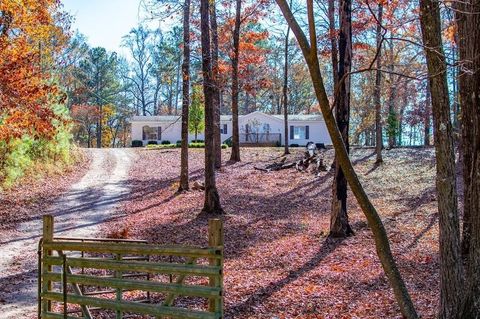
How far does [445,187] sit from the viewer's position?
4625 mm

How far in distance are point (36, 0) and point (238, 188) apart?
9055 mm

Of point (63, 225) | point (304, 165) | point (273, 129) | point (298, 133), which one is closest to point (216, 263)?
point (63, 225)

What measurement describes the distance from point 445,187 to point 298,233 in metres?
6.71

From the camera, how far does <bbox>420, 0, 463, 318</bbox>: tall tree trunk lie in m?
4.60

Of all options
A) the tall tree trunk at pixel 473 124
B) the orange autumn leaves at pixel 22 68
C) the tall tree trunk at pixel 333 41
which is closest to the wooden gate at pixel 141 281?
the tall tree trunk at pixel 473 124

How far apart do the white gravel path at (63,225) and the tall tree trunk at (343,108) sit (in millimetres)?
5905

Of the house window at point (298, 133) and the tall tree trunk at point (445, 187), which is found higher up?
the house window at point (298, 133)

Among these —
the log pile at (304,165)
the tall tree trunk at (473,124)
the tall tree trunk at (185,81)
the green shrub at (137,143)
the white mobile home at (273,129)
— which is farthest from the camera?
the green shrub at (137,143)

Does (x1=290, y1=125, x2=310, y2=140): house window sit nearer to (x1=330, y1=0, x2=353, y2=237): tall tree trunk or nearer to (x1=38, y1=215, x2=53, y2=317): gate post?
(x1=330, y1=0, x2=353, y2=237): tall tree trunk

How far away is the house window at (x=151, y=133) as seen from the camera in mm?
40719

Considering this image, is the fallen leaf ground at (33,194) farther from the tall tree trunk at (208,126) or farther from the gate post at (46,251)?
the gate post at (46,251)

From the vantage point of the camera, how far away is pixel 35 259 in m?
9.19

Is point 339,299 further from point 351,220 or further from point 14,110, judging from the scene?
point 14,110

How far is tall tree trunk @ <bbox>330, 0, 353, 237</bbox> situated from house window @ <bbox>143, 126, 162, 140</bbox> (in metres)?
31.8
